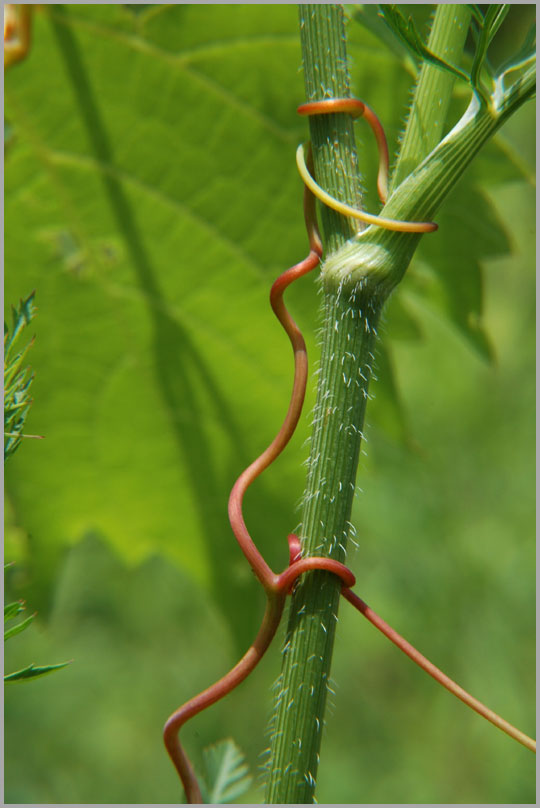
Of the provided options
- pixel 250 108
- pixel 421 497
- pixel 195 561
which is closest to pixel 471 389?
pixel 421 497

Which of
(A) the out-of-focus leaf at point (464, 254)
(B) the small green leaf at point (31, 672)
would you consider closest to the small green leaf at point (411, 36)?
(B) the small green leaf at point (31, 672)

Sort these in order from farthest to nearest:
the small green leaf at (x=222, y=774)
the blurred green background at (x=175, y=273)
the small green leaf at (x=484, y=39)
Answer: the blurred green background at (x=175, y=273), the small green leaf at (x=222, y=774), the small green leaf at (x=484, y=39)

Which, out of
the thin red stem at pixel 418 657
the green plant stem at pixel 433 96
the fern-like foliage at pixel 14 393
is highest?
the green plant stem at pixel 433 96

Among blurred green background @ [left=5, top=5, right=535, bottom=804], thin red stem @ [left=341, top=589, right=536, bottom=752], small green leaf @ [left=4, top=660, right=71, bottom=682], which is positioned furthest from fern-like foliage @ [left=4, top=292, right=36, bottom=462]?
blurred green background @ [left=5, top=5, right=535, bottom=804]

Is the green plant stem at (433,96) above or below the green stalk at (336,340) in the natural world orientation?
above

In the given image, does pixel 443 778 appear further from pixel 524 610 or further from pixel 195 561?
pixel 195 561

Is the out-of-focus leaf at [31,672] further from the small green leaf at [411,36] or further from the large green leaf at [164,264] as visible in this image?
the large green leaf at [164,264]
